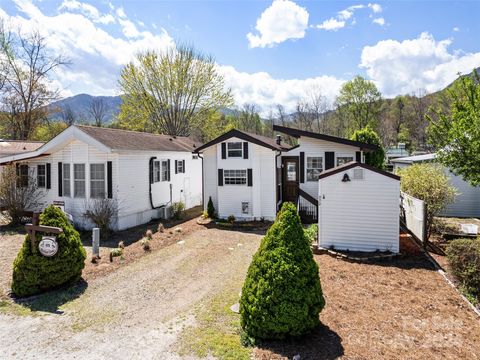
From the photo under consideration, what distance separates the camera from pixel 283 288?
16.0 feet

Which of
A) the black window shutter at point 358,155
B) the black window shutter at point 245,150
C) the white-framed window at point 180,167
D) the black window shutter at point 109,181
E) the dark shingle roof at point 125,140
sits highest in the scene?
the dark shingle roof at point 125,140

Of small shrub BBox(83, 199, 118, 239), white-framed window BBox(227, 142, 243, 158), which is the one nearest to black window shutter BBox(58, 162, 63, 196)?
small shrub BBox(83, 199, 118, 239)

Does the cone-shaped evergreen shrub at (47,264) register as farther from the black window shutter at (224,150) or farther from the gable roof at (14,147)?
the gable roof at (14,147)

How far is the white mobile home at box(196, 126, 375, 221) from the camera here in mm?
14656

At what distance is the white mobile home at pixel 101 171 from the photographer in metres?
12.8

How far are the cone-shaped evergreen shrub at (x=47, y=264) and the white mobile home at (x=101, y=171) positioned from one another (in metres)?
5.31

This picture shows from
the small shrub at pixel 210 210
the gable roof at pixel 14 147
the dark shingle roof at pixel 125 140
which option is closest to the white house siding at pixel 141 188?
the dark shingle roof at pixel 125 140

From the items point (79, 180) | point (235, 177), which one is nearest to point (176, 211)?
point (235, 177)

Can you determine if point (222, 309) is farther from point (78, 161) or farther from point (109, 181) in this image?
point (78, 161)

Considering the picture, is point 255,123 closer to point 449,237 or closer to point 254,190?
point 254,190

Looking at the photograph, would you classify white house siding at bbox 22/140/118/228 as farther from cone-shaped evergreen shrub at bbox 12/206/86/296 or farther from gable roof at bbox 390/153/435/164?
gable roof at bbox 390/153/435/164

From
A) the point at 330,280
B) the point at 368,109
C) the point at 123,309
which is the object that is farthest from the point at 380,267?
the point at 368,109

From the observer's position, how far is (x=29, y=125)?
1212 inches

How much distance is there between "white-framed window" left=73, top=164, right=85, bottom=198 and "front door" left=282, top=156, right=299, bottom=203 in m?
9.53
